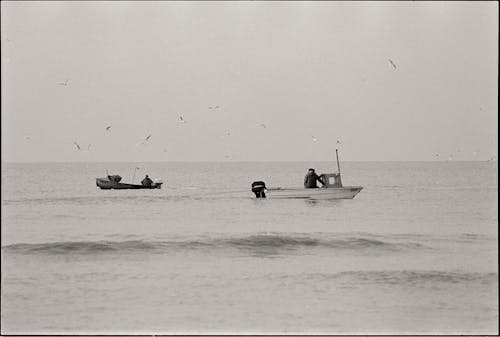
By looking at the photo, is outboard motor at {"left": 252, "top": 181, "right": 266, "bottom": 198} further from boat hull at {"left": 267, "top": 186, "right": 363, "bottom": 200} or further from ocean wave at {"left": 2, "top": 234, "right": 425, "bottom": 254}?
ocean wave at {"left": 2, "top": 234, "right": 425, "bottom": 254}

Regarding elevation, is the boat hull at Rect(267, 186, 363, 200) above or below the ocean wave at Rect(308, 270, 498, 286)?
above

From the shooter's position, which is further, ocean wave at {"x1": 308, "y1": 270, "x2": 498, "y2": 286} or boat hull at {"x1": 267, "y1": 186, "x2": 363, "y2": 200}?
boat hull at {"x1": 267, "y1": 186, "x2": 363, "y2": 200}

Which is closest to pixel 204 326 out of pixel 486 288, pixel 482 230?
pixel 486 288

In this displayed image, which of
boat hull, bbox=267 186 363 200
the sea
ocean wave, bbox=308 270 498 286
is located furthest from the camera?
boat hull, bbox=267 186 363 200

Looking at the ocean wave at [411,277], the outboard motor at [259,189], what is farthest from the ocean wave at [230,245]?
the outboard motor at [259,189]

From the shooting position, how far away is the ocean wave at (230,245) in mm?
12164

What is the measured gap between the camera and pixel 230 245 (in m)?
13.0

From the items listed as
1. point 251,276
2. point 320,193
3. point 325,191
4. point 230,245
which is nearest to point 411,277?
point 251,276

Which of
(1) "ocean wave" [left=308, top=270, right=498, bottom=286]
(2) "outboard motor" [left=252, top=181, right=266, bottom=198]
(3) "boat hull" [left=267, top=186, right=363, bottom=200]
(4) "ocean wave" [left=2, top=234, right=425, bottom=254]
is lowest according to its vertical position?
(1) "ocean wave" [left=308, top=270, right=498, bottom=286]

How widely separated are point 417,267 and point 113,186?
2502 cm

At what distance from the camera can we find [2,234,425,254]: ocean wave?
12.2m

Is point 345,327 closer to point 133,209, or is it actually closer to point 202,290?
point 202,290

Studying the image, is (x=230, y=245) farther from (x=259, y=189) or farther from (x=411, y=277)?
(x=259, y=189)

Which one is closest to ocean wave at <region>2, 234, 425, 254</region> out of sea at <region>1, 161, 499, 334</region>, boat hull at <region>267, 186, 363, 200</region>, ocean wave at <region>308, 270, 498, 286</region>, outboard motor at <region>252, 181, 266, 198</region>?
sea at <region>1, 161, 499, 334</region>
